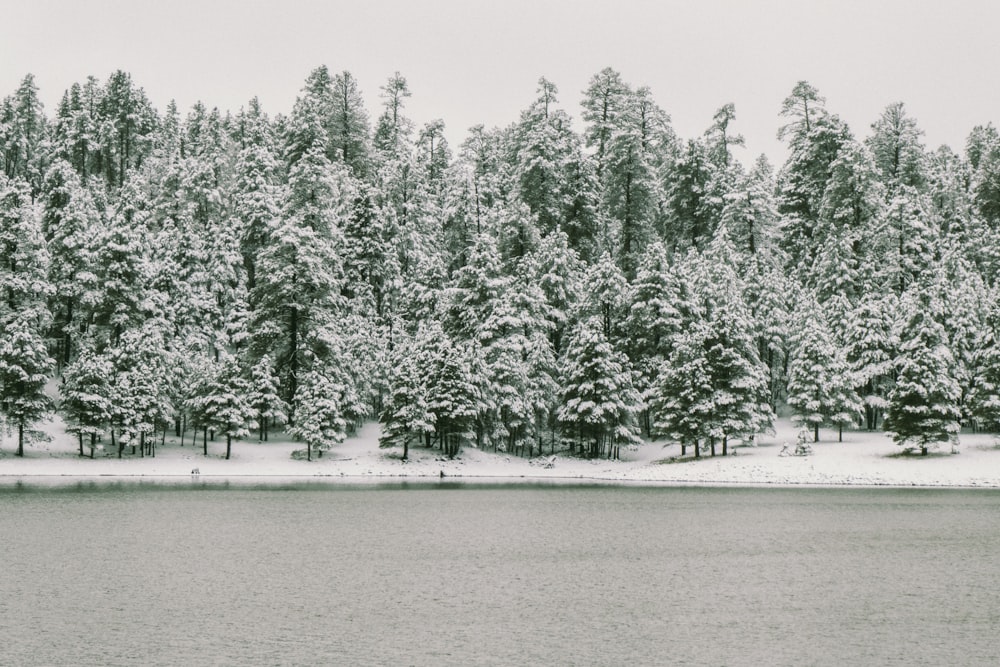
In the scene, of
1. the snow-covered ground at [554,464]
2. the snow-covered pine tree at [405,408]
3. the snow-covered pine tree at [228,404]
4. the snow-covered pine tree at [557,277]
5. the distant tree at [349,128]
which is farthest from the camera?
the distant tree at [349,128]

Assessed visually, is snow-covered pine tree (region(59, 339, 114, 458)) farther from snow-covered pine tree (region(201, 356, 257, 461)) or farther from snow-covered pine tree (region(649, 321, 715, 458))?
snow-covered pine tree (region(649, 321, 715, 458))

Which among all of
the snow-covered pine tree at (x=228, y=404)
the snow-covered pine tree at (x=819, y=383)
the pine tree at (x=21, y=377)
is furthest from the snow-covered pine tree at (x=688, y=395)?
the pine tree at (x=21, y=377)

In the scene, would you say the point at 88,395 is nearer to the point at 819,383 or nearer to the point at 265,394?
the point at 265,394

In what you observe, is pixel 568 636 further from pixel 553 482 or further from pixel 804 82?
pixel 804 82

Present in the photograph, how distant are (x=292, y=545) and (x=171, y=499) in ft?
49.2

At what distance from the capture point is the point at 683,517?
37938 millimetres

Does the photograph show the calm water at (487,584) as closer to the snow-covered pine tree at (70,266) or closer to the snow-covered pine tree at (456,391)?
the snow-covered pine tree at (456,391)

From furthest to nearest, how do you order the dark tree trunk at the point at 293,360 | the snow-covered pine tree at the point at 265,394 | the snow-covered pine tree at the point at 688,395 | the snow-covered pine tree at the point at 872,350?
the dark tree trunk at the point at 293,360, the snow-covered pine tree at the point at 872,350, the snow-covered pine tree at the point at 265,394, the snow-covered pine tree at the point at 688,395

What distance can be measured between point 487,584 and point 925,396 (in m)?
42.8

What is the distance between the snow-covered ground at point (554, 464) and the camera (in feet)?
178

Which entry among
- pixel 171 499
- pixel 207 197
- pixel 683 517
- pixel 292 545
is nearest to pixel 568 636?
pixel 292 545

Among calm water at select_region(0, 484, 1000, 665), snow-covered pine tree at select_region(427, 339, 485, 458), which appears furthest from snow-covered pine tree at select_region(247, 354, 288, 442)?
calm water at select_region(0, 484, 1000, 665)

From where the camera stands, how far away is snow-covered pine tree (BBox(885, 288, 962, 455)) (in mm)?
54781

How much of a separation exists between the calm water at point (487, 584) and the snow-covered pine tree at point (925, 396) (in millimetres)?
15507
